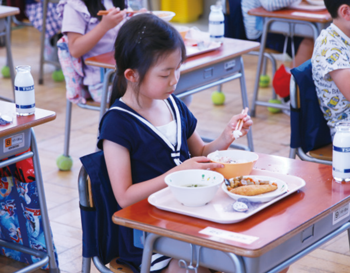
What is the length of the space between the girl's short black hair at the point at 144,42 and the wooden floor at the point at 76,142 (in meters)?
0.99

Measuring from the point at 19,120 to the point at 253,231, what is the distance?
928 millimetres

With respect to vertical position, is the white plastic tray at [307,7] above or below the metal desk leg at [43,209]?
above

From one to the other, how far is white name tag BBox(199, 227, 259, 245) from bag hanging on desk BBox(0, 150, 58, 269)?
1078mm

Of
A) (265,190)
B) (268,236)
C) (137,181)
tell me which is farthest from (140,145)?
(268,236)

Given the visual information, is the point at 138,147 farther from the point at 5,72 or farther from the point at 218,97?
the point at 5,72

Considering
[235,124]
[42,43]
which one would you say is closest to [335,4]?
[235,124]

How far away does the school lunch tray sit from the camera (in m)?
1.14

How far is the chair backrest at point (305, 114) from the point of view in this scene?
209 cm

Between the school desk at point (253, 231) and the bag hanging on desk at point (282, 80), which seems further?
the bag hanging on desk at point (282, 80)

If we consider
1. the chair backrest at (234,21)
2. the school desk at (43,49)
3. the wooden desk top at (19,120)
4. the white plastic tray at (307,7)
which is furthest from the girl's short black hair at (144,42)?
the school desk at (43,49)

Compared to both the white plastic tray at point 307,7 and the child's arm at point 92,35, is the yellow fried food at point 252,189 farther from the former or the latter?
the white plastic tray at point 307,7

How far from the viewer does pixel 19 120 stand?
5.69ft

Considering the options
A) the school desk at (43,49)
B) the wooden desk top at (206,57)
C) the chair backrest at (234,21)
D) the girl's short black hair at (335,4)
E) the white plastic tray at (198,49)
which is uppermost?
the girl's short black hair at (335,4)

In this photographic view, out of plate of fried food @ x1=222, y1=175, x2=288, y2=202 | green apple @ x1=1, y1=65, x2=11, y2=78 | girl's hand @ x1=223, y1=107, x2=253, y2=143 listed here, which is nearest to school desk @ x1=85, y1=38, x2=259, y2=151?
girl's hand @ x1=223, y1=107, x2=253, y2=143
